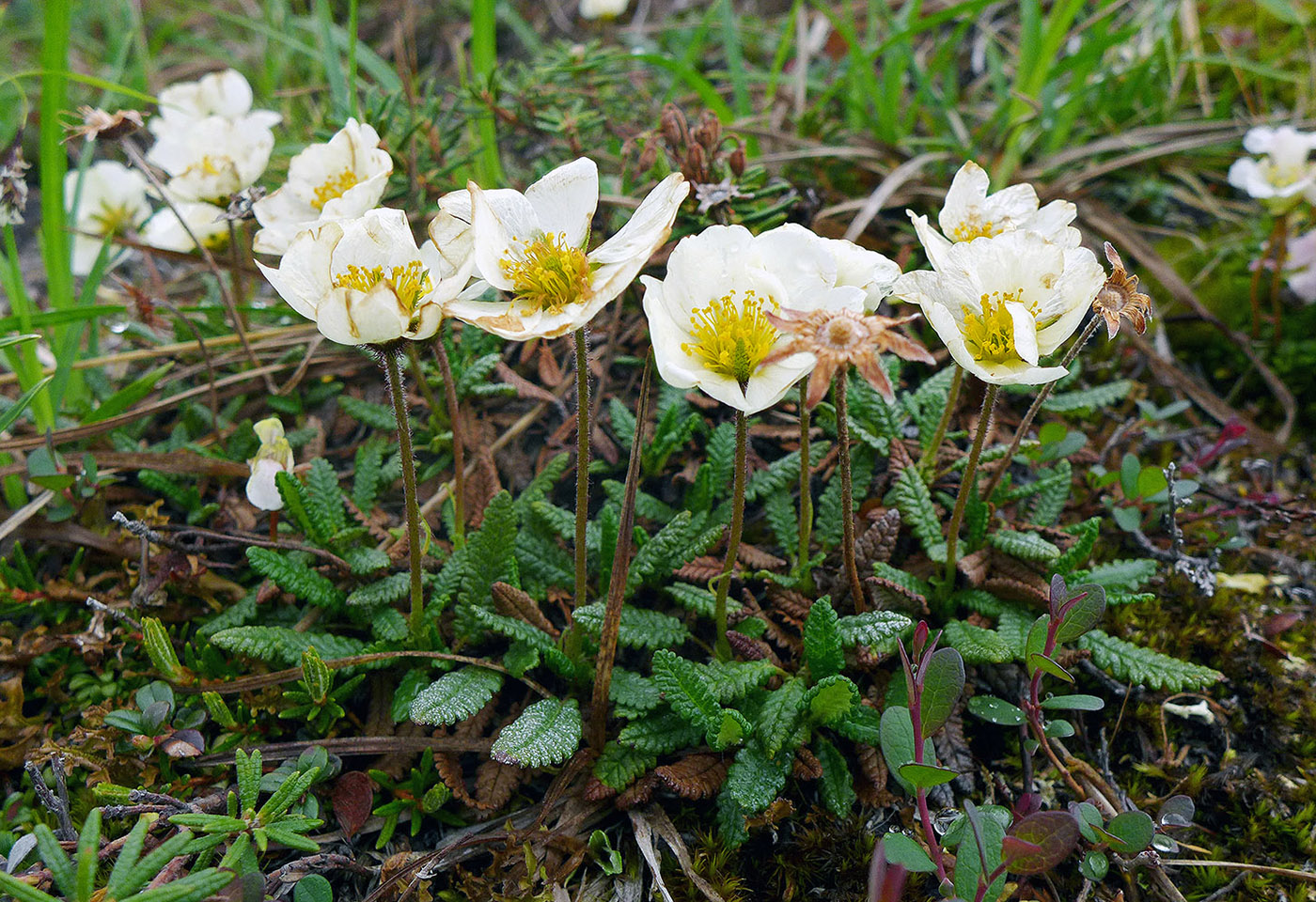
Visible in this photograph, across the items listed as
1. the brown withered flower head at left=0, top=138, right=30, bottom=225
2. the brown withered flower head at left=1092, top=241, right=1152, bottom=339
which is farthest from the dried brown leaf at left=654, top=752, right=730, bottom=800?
the brown withered flower head at left=0, top=138, right=30, bottom=225

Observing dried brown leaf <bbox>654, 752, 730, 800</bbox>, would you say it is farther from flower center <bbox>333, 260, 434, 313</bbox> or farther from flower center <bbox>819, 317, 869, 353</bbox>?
flower center <bbox>333, 260, 434, 313</bbox>

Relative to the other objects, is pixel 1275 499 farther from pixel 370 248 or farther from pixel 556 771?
pixel 370 248

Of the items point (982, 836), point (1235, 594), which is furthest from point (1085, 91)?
point (982, 836)

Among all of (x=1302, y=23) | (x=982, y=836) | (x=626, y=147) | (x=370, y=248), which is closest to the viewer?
(x=982, y=836)

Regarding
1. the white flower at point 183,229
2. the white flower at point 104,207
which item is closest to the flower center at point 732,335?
the white flower at point 183,229

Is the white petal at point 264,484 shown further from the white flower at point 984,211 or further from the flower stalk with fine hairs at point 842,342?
the white flower at point 984,211

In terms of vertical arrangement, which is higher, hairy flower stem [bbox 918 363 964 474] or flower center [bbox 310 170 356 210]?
flower center [bbox 310 170 356 210]
